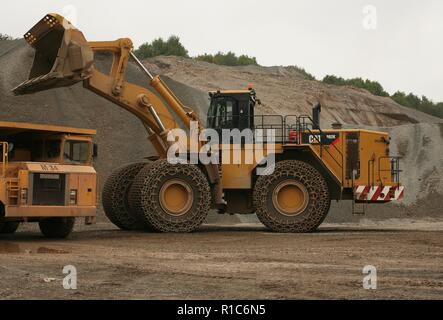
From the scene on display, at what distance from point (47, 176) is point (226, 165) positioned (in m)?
5.72

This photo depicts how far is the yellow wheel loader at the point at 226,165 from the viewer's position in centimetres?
1877

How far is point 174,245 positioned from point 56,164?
10.4 feet

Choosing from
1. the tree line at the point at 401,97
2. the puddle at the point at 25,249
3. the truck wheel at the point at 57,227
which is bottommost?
the puddle at the point at 25,249

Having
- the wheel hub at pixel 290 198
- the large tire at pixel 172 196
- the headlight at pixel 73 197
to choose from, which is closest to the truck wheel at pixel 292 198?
the wheel hub at pixel 290 198

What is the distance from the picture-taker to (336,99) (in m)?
59.0

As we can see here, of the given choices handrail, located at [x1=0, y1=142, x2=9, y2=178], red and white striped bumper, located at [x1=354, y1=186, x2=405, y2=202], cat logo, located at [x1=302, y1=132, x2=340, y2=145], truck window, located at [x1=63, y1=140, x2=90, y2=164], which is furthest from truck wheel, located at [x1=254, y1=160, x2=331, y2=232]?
handrail, located at [x1=0, y1=142, x2=9, y2=178]

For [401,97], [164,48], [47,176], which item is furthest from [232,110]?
[401,97]

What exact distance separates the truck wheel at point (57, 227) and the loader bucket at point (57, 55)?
10.5 ft

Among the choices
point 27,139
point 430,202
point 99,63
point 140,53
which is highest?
point 140,53

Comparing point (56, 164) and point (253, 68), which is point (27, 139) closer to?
point (56, 164)

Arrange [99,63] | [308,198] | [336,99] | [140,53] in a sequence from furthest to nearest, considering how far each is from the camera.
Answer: [140,53]
[336,99]
[99,63]
[308,198]

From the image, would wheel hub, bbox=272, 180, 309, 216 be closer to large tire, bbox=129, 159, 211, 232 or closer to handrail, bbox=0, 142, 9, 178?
large tire, bbox=129, 159, 211, 232

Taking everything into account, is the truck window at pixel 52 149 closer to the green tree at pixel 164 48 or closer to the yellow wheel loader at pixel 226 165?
the yellow wheel loader at pixel 226 165
